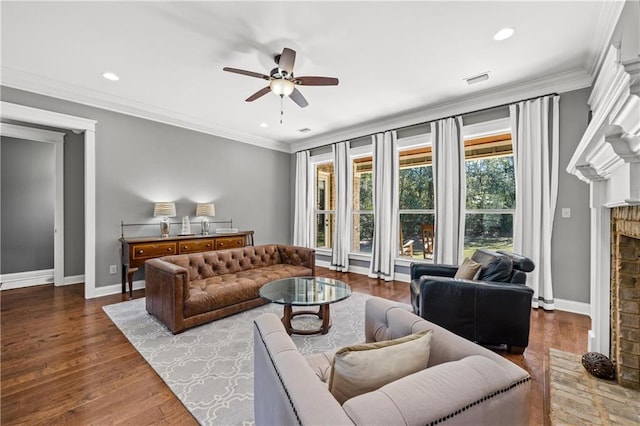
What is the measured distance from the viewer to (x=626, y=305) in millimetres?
1944

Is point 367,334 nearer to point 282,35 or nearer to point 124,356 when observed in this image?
point 124,356

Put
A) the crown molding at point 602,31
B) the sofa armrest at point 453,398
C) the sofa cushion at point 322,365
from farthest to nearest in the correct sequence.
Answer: the crown molding at point 602,31
the sofa cushion at point 322,365
the sofa armrest at point 453,398

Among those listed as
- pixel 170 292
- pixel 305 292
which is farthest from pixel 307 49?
pixel 170 292

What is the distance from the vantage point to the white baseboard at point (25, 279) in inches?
174

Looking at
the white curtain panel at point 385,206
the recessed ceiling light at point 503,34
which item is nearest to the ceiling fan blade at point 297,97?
the recessed ceiling light at point 503,34

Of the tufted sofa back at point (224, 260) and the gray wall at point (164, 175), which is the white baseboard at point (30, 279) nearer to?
the gray wall at point (164, 175)

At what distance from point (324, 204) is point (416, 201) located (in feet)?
A: 7.40

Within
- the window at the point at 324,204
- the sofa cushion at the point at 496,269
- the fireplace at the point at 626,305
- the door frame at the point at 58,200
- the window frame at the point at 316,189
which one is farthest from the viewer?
the window at the point at 324,204

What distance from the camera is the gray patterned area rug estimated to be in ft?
5.91

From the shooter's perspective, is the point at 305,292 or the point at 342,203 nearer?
the point at 305,292

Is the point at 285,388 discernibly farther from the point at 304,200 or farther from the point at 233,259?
the point at 304,200

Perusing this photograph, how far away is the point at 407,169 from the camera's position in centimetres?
507

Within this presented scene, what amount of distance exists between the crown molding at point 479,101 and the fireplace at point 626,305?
217 cm

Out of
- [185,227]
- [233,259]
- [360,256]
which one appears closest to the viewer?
[233,259]
